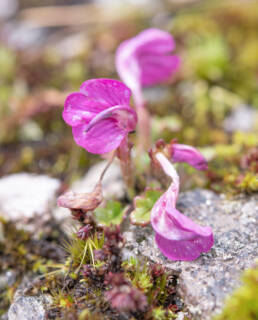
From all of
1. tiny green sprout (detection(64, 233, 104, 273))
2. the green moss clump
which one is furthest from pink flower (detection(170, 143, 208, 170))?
the green moss clump

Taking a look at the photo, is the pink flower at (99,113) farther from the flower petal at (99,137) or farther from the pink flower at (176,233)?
the pink flower at (176,233)

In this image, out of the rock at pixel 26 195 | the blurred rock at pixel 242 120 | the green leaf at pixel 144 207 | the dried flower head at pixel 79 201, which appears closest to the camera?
the dried flower head at pixel 79 201

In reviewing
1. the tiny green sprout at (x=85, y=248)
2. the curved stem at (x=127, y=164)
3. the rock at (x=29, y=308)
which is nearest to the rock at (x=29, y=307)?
the rock at (x=29, y=308)

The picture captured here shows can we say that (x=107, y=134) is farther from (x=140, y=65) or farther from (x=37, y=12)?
(x=37, y=12)

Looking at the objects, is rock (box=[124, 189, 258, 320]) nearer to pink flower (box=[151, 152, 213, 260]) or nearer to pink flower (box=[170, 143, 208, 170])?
pink flower (box=[151, 152, 213, 260])

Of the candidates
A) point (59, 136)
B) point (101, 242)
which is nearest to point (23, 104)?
point (59, 136)

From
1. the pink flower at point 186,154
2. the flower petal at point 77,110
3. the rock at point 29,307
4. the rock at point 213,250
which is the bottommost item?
the rock at point 29,307
